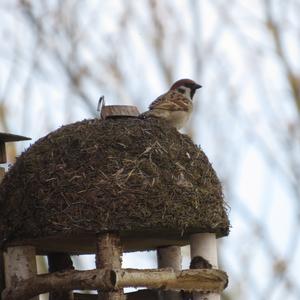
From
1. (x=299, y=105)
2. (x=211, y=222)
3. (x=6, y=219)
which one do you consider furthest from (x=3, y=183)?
(x=299, y=105)

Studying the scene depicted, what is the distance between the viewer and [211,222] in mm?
6273

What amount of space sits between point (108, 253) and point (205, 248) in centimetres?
72

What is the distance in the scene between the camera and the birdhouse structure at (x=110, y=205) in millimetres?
5938

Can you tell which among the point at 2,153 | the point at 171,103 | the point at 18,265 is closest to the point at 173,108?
the point at 171,103

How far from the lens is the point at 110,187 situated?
6.01 meters

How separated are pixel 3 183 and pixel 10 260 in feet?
1.52

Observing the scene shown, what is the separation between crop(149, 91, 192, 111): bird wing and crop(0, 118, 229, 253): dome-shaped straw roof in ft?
4.58

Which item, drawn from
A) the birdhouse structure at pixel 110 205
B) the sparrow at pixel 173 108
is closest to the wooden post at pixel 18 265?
the birdhouse structure at pixel 110 205

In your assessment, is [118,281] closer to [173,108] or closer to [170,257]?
[170,257]

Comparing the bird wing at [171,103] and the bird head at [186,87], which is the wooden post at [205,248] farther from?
the bird head at [186,87]

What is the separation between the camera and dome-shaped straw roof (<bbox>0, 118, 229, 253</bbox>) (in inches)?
235

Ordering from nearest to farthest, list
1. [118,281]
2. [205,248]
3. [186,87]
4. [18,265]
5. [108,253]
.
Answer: [118,281] < [108,253] < [18,265] < [205,248] < [186,87]

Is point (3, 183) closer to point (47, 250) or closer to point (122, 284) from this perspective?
point (47, 250)

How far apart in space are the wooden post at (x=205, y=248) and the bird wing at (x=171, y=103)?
66.5 inches
